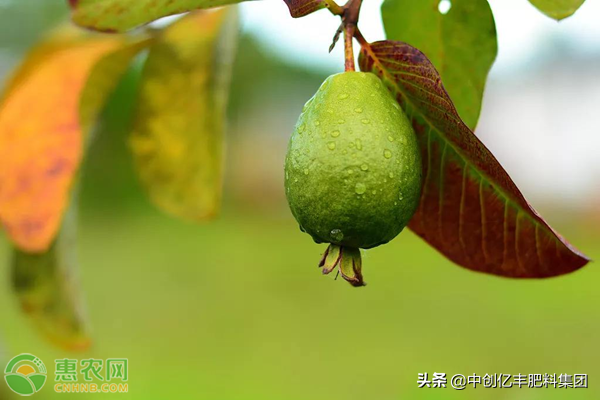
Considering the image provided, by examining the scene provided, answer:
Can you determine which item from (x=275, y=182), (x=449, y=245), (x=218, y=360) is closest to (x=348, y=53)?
(x=449, y=245)

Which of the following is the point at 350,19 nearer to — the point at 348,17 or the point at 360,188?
the point at 348,17

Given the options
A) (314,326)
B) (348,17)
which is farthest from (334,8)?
(314,326)

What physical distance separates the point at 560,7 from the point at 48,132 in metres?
0.77

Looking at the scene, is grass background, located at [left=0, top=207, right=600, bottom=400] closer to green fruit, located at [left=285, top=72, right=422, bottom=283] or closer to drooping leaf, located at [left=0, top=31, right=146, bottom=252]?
drooping leaf, located at [left=0, top=31, right=146, bottom=252]

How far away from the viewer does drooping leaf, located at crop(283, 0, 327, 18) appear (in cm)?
62

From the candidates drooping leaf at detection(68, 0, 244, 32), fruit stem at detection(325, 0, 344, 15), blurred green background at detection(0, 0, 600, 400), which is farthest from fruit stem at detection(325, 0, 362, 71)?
blurred green background at detection(0, 0, 600, 400)

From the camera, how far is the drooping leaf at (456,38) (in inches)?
26.9

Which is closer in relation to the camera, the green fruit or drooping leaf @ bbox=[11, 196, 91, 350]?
the green fruit

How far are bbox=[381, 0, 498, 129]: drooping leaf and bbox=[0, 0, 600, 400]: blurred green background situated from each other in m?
0.85

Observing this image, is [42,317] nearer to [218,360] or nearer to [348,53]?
[348,53]

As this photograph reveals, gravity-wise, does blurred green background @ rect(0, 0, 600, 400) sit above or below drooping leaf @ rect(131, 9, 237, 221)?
below

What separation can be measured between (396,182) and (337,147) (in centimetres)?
7

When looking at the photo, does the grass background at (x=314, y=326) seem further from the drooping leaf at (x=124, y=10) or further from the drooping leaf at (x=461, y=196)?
the drooping leaf at (x=124, y=10)

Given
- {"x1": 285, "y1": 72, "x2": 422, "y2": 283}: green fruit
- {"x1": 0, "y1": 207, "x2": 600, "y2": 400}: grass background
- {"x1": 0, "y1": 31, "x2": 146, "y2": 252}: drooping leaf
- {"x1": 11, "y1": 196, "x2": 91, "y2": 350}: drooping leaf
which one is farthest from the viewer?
{"x1": 0, "y1": 207, "x2": 600, "y2": 400}: grass background
